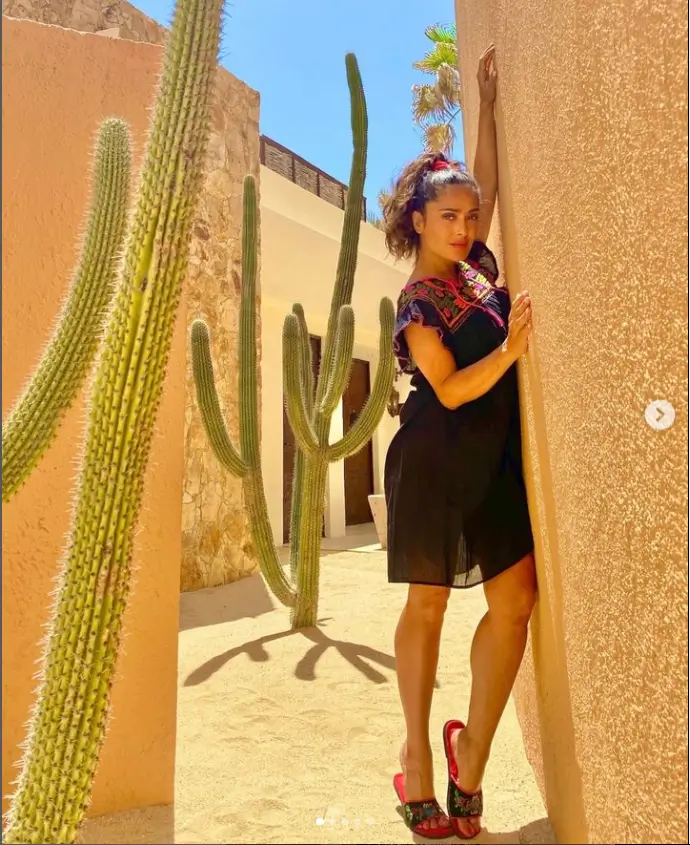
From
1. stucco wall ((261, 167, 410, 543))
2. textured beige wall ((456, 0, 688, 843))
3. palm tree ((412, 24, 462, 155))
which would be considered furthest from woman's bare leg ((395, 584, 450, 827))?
palm tree ((412, 24, 462, 155))

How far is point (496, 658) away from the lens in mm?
1038

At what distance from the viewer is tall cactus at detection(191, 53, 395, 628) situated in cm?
307

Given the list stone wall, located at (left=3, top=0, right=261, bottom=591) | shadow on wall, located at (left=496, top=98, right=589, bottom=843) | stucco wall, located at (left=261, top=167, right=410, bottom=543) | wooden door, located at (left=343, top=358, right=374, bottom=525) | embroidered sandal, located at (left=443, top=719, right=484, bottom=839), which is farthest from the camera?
wooden door, located at (left=343, top=358, right=374, bottom=525)

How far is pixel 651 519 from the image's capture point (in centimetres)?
54

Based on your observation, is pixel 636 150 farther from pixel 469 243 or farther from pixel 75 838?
pixel 75 838

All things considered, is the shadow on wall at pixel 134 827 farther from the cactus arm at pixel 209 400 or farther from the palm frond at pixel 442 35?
the palm frond at pixel 442 35

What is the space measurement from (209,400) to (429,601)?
205 centimetres

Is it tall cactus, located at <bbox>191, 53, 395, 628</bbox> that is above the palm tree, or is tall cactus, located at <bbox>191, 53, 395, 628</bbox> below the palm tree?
below

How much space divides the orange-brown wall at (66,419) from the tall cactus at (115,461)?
1.32 ft

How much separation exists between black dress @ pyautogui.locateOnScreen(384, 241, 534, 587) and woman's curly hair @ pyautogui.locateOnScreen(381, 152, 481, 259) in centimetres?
15

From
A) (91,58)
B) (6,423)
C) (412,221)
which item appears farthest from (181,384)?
(91,58)

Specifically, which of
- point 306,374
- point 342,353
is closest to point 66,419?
point 342,353

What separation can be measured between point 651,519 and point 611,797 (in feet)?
1.11

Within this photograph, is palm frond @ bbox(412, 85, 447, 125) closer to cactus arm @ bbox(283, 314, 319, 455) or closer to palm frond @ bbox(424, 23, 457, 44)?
palm frond @ bbox(424, 23, 457, 44)
